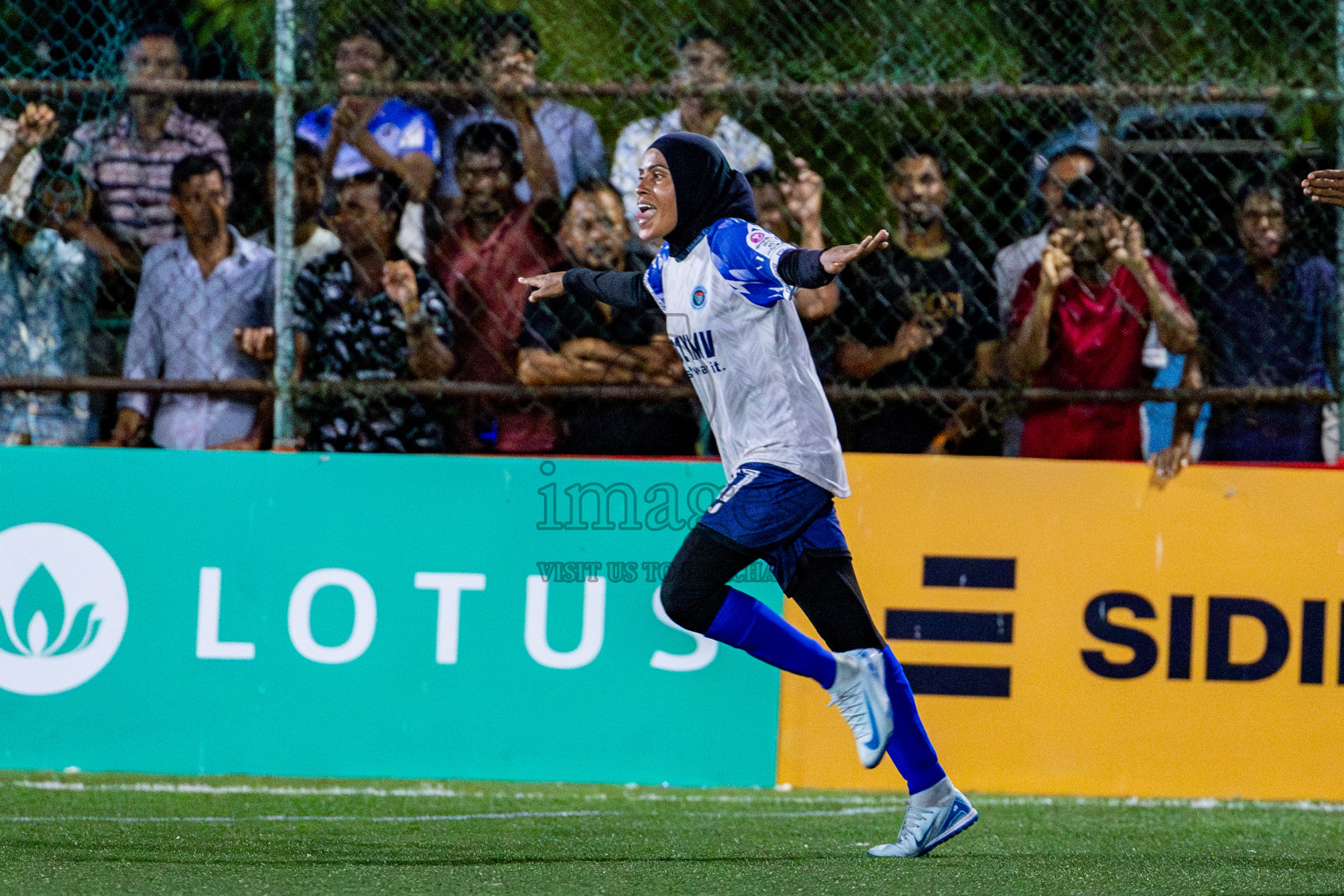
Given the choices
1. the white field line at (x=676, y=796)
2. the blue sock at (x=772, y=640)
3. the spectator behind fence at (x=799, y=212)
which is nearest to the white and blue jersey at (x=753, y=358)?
the blue sock at (x=772, y=640)

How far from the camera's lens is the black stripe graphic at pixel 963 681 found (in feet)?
19.1

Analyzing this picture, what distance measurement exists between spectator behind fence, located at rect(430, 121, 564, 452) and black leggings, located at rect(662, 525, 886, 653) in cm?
153

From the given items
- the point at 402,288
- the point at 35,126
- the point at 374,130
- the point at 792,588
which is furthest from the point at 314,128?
the point at 792,588

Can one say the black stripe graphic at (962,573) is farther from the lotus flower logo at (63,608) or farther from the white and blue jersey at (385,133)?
the lotus flower logo at (63,608)

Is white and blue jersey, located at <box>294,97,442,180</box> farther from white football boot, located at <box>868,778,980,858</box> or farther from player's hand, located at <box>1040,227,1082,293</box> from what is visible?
white football boot, located at <box>868,778,980,858</box>

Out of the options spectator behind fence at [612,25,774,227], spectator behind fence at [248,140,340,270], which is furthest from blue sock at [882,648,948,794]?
spectator behind fence at [248,140,340,270]

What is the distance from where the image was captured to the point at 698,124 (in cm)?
583

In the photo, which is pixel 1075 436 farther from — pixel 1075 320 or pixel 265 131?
pixel 265 131

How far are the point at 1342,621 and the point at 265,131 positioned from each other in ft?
13.7

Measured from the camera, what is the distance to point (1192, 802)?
5801mm

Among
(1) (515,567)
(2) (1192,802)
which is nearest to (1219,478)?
(2) (1192,802)

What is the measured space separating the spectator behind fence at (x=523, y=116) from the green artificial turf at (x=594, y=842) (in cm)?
219

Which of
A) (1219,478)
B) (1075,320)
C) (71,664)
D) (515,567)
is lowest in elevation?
(71,664)

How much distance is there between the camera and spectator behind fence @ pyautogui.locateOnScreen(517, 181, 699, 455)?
580 cm
